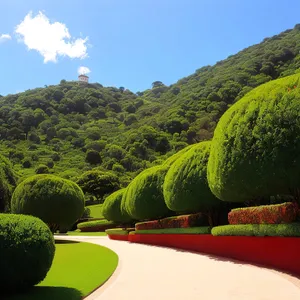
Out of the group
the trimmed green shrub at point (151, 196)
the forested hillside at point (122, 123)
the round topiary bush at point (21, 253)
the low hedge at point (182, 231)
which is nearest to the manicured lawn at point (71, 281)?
the round topiary bush at point (21, 253)

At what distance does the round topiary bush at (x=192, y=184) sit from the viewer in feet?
49.9

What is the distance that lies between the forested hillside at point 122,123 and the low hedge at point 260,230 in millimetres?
48784

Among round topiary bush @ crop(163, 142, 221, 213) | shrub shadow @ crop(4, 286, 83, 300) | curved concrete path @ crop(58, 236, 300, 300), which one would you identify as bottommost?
curved concrete path @ crop(58, 236, 300, 300)

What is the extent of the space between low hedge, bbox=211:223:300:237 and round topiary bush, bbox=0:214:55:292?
19.3 feet

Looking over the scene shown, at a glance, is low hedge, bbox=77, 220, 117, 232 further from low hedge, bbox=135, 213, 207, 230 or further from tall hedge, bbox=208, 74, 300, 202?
tall hedge, bbox=208, 74, 300, 202

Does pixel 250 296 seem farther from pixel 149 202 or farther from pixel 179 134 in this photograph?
pixel 179 134

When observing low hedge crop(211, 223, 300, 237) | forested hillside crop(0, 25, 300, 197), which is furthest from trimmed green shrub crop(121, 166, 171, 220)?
forested hillside crop(0, 25, 300, 197)

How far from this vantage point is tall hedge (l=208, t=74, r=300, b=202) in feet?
29.5

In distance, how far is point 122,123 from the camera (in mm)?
98875

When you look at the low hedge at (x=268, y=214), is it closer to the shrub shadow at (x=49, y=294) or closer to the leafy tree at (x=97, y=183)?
the shrub shadow at (x=49, y=294)

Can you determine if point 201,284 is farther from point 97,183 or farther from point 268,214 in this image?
point 97,183

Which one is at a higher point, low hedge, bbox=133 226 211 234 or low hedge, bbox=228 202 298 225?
low hedge, bbox=228 202 298 225

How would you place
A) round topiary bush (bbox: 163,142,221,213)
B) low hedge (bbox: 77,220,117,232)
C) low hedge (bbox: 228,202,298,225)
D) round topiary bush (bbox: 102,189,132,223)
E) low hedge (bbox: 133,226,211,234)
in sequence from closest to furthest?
1. low hedge (bbox: 228,202,298,225)
2. round topiary bush (bbox: 163,142,221,213)
3. low hedge (bbox: 133,226,211,234)
4. round topiary bush (bbox: 102,189,132,223)
5. low hedge (bbox: 77,220,117,232)

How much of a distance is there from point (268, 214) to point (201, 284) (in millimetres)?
3337
